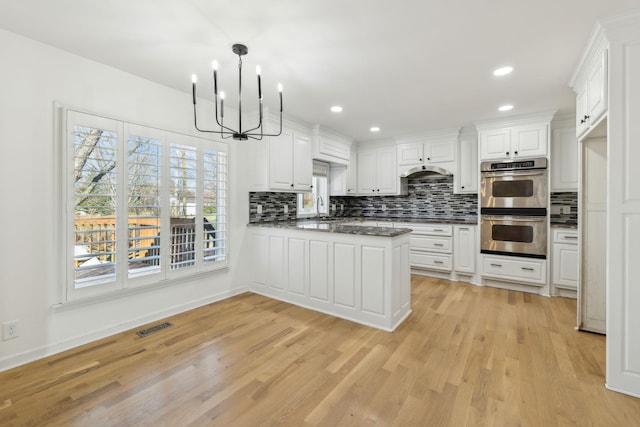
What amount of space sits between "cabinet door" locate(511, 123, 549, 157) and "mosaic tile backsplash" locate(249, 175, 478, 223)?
41.7 inches

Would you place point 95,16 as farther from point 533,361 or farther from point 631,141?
point 533,361

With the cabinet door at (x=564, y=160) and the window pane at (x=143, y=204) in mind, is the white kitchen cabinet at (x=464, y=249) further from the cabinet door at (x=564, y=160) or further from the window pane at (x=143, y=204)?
Result: the window pane at (x=143, y=204)

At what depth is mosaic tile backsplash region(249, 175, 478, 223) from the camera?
167 inches

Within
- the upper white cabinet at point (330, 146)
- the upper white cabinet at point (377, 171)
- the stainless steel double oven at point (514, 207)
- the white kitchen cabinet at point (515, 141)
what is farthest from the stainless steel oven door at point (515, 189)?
the upper white cabinet at point (330, 146)

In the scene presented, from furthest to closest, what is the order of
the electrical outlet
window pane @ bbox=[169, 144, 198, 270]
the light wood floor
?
window pane @ bbox=[169, 144, 198, 270]
the electrical outlet
the light wood floor

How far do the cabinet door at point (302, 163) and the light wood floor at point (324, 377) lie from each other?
1.93 metres

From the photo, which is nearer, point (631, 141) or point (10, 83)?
point (631, 141)

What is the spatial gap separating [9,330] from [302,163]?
3.31m

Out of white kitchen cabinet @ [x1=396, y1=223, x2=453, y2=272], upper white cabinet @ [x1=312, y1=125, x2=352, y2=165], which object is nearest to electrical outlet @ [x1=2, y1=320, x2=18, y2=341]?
upper white cabinet @ [x1=312, y1=125, x2=352, y2=165]

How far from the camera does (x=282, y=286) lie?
354 cm

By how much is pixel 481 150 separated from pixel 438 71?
2030mm

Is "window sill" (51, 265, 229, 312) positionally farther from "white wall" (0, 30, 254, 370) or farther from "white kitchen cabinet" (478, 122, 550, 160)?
"white kitchen cabinet" (478, 122, 550, 160)

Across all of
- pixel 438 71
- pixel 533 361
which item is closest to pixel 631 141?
pixel 438 71

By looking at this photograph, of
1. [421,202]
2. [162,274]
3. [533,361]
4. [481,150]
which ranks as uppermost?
[481,150]
